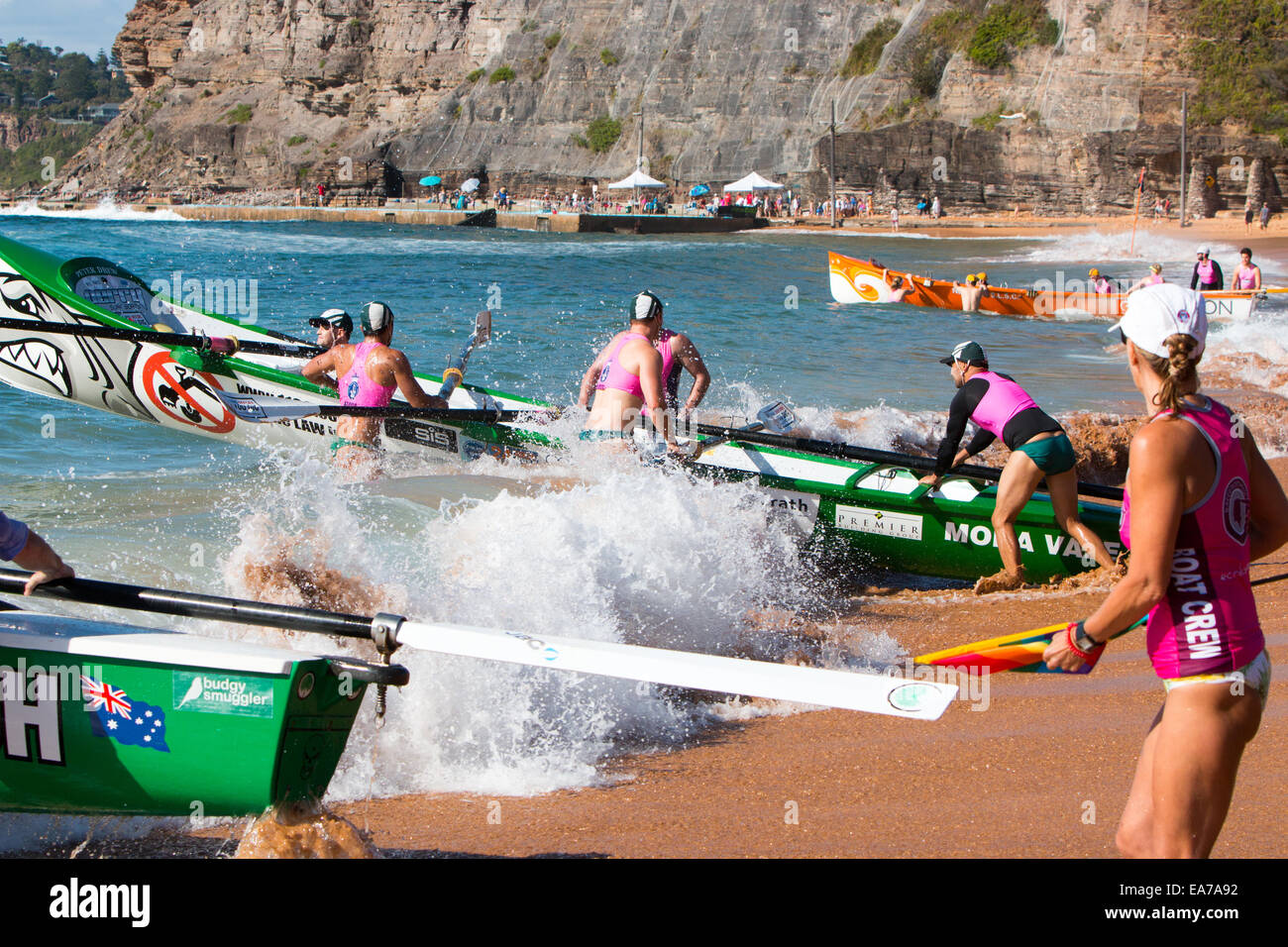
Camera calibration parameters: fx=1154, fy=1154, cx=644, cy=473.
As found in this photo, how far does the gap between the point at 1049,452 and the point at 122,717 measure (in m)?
5.41

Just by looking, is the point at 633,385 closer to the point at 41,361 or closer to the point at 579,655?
A: the point at 579,655

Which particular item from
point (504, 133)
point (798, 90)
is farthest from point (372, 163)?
point (798, 90)

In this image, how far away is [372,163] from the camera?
7294 cm

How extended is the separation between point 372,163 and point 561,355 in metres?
61.2

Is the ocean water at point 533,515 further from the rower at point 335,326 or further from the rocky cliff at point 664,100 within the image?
the rocky cliff at point 664,100

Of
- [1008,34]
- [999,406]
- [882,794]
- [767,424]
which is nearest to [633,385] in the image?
[767,424]

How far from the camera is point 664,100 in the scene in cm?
6694

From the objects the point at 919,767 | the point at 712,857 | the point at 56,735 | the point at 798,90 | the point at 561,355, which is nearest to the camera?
the point at 56,735

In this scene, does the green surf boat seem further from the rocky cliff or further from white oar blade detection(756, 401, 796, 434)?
the rocky cliff

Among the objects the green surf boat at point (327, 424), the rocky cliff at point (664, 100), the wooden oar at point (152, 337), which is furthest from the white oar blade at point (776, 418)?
the rocky cliff at point (664, 100)

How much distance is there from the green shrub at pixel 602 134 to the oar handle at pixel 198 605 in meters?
67.2

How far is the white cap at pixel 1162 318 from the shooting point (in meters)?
2.80

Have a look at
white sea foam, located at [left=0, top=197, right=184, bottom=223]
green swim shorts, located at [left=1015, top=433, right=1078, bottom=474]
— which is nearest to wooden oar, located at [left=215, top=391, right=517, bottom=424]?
green swim shorts, located at [left=1015, top=433, right=1078, bottom=474]

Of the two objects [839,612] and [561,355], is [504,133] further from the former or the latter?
[839,612]
